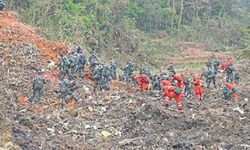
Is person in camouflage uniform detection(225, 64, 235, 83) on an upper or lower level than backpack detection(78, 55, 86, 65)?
lower

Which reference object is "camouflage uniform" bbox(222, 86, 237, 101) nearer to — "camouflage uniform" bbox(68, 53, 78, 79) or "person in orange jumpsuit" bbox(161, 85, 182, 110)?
"person in orange jumpsuit" bbox(161, 85, 182, 110)

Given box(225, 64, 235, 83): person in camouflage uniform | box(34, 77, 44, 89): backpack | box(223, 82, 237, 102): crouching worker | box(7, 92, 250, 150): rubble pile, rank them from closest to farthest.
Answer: box(7, 92, 250, 150): rubble pile < box(34, 77, 44, 89): backpack < box(223, 82, 237, 102): crouching worker < box(225, 64, 235, 83): person in camouflage uniform

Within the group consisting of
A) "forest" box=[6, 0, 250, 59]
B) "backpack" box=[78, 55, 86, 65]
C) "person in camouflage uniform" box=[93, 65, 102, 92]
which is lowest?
"forest" box=[6, 0, 250, 59]

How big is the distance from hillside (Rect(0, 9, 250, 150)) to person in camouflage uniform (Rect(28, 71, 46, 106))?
0.29 metres

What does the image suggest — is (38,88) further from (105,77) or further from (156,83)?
(156,83)

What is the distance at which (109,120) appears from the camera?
1481cm

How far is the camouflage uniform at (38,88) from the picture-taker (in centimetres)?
1541

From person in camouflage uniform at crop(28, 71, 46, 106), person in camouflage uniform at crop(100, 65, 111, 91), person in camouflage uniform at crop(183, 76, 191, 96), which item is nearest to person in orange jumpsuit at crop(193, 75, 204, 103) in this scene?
person in camouflage uniform at crop(183, 76, 191, 96)

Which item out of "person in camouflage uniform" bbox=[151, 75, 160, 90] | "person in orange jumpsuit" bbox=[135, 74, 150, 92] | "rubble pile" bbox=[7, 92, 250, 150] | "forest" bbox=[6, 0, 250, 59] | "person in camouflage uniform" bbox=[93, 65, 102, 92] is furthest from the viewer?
"forest" bbox=[6, 0, 250, 59]

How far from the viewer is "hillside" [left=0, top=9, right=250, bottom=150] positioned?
1259 cm

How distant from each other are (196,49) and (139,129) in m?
27.3

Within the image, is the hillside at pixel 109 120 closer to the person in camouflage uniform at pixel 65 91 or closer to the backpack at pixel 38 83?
the person in camouflage uniform at pixel 65 91

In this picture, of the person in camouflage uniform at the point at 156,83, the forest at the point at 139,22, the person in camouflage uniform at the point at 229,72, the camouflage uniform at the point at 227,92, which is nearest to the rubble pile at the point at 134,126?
the camouflage uniform at the point at 227,92

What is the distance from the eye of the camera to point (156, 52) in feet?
124
